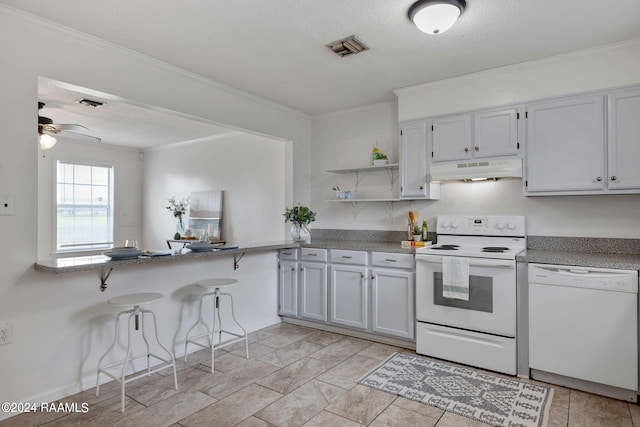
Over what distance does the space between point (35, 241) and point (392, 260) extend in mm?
2672

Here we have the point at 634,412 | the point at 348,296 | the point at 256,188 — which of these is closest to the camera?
the point at 634,412

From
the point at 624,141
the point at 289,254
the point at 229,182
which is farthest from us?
the point at 229,182

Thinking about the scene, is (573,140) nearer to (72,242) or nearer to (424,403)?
(424,403)

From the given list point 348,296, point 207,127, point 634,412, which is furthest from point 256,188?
point 634,412

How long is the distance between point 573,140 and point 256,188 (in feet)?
12.3

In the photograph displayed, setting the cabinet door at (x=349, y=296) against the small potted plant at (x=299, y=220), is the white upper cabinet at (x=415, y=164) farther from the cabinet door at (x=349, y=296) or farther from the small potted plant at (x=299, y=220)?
the small potted plant at (x=299, y=220)

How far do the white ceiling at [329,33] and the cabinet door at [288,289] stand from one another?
1924mm

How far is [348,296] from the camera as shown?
12.0 ft

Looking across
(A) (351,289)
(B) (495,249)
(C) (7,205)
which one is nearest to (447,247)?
(B) (495,249)

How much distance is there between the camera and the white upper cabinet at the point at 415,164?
360 cm

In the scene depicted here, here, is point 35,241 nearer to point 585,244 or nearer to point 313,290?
point 313,290

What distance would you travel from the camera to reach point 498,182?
3.45 m

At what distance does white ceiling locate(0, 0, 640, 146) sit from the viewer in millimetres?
2270

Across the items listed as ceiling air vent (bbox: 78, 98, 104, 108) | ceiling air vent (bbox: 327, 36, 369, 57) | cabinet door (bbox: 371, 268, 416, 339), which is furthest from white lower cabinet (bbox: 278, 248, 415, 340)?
ceiling air vent (bbox: 78, 98, 104, 108)
